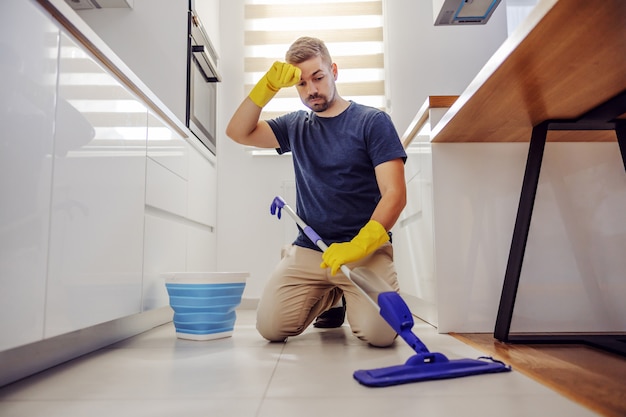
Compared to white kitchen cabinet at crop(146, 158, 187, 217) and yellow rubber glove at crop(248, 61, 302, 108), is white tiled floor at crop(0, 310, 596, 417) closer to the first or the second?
white kitchen cabinet at crop(146, 158, 187, 217)

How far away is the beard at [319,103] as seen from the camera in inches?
63.7

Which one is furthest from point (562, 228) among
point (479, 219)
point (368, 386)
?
point (368, 386)

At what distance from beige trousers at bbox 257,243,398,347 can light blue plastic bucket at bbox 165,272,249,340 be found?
0.43 feet

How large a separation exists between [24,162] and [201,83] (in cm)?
171

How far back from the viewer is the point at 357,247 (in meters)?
1.36

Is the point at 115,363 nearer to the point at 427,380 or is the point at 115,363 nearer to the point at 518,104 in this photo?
the point at 427,380

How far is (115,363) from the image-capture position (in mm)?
1252

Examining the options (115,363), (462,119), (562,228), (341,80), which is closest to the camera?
(115,363)

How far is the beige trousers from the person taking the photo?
1587mm

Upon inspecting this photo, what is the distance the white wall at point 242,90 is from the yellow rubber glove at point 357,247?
5.06ft

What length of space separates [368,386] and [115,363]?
67 centimetres

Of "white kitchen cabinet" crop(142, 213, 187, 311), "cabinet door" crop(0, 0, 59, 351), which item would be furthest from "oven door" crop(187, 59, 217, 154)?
"cabinet door" crop(0, 0, 59, 351)

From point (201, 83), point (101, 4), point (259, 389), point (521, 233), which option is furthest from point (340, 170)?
point (101, 4)

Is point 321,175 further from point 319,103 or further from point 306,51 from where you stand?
point 306,51
